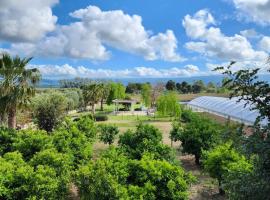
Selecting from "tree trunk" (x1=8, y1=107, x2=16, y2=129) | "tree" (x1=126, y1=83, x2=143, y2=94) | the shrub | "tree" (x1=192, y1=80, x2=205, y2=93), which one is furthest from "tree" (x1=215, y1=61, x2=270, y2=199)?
"tree" (x1=126, y1=83, x2=143, y2=94)

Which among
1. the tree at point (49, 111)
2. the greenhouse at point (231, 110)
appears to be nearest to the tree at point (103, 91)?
the greenhouse at point (231, 110)

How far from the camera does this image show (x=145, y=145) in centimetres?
1427

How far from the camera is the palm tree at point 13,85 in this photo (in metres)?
24.8

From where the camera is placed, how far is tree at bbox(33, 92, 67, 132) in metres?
29.3

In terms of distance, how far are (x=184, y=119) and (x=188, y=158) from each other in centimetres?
2707

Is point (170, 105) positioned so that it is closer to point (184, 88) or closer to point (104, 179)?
point (104, 179)

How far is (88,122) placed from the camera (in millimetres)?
24547

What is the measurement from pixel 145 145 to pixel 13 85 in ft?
48.6

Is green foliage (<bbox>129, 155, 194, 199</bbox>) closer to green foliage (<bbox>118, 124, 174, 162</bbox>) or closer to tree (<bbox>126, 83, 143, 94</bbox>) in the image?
green foliage (<bbox>118, 124, 174, 162</bbox>)

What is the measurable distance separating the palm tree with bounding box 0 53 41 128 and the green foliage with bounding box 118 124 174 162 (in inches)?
481

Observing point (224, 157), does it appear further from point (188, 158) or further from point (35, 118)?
point (35, 118)

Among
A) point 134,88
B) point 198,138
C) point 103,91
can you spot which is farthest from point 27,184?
point 134,88

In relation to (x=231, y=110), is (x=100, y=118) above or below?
below

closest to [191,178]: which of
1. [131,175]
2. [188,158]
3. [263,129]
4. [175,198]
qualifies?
[175,198]
